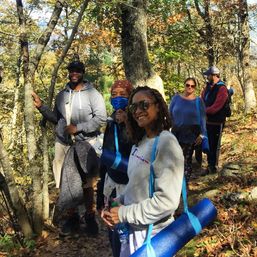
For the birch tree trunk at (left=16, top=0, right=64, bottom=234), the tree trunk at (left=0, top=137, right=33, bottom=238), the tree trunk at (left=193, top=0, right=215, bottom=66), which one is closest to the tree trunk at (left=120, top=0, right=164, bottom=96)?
the birch tree trunk at (left=16, top=0, right=64, bottom=234)

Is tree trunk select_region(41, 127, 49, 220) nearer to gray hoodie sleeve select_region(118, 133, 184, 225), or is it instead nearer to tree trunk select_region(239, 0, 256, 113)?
gray hoodie sleeve select_region(118, 133, 184, 225)

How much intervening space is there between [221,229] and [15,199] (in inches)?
108

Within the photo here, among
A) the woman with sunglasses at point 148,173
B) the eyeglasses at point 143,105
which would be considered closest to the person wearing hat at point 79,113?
the woman with sunglasses at point 148,173

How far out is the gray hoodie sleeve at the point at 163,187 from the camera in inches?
77.7

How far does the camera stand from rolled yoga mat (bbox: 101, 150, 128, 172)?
2895mm

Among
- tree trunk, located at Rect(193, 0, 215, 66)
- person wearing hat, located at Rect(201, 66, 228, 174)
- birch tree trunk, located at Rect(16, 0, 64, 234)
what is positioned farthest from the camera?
tree trunk, located at Rect(193, 0, 215, 66)

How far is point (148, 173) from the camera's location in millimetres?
2102

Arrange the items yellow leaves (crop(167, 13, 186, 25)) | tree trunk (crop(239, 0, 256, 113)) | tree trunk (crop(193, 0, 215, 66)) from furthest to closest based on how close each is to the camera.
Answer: tree trunk (crop(193, 0, 215, 66)) < yellow leaves (crop(167, 13, 186, 25)) < tree trunk (crop(239, 0, 256, 113))

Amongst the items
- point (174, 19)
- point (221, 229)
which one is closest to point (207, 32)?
point (174, 19)

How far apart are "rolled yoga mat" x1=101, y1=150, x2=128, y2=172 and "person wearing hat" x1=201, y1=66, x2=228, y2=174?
13.5ft

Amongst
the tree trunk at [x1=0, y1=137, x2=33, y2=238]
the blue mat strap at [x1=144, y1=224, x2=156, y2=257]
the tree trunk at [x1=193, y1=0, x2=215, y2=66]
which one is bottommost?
the tree trunk at [x1=0, y1=137, x2=33, y2=238]

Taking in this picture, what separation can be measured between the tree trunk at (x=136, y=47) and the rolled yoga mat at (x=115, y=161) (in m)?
6.27

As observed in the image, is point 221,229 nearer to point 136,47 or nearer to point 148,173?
point 148,173

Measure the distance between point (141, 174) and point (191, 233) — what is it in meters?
0.47
